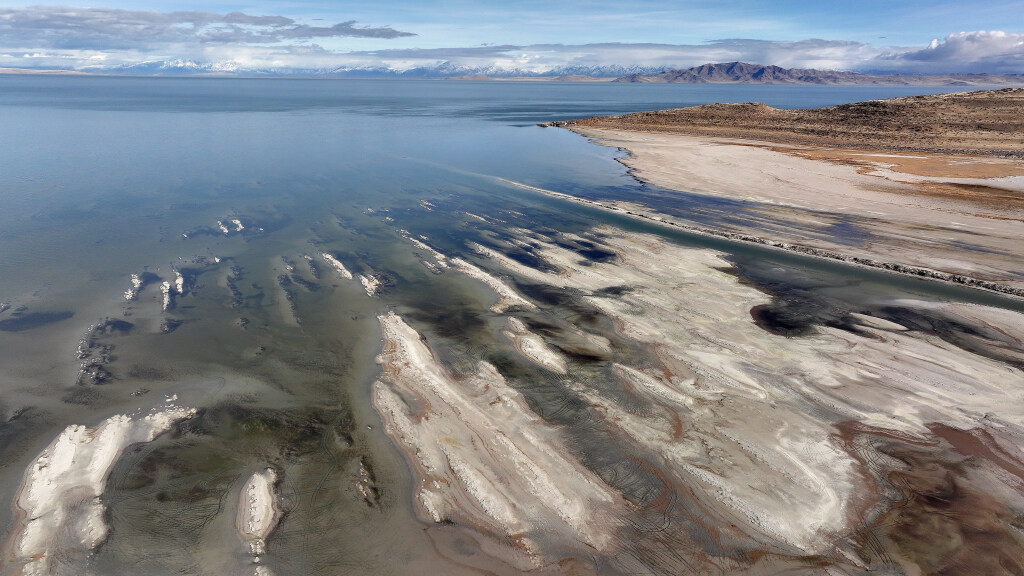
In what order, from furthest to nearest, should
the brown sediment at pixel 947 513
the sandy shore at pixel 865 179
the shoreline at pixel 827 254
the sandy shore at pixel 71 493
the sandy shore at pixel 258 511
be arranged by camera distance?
the sandy shore at pixel 865 179 < the shoreline at pixel 827 254 < the sandy shore at pixel 258 511 < the brown sediment at pixel 947 513 < the sandy shore at pixel 71 493

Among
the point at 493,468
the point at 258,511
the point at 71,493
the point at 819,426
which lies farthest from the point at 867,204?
the point at 71,493

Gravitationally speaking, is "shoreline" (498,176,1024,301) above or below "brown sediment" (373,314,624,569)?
above

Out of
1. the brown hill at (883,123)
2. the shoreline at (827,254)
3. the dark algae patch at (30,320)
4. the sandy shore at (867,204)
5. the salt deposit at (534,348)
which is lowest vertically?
the dark algae patch at (30,320)

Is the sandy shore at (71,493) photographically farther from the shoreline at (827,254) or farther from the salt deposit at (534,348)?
the shoreline at (827,254)

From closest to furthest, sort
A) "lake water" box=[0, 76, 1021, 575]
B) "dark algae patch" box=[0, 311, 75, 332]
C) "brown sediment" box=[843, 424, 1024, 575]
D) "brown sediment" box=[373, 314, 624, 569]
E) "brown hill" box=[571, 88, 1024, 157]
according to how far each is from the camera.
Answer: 1. "brown sediment" box=[843, 424, 1024, 575]
2. "brown sediment" box=[373, 314, 624, 569]
3. "lake water" box=[0, 76, 1021, 575]
4. "dark algae patch" box=[0, 311, 75, 332]
5. "brown hill" box=[571, 88, 1024, 157]

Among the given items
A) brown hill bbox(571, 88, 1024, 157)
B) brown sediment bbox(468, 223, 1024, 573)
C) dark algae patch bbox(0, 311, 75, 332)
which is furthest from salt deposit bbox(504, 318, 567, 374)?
brown hill bbox(571, 88, 1024, 157)

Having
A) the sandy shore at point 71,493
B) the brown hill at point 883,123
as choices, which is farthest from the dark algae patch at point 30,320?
the brown hill at point 883,123

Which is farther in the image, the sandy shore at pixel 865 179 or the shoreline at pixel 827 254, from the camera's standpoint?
the sandy shore at pixel 865 179

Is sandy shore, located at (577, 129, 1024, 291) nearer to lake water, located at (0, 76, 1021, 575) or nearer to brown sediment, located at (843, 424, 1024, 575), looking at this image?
lake water, located at (0, 76, 1021, 575)
